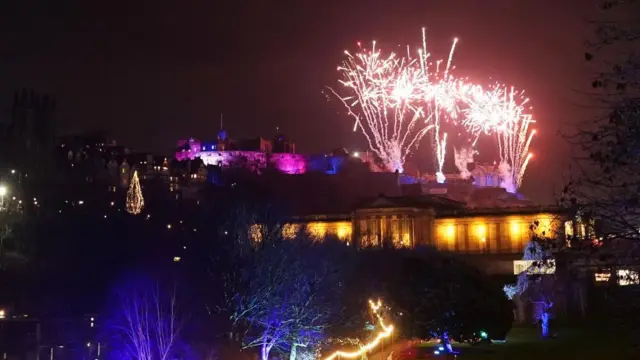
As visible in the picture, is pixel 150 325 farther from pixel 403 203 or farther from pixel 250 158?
pixel 250 158

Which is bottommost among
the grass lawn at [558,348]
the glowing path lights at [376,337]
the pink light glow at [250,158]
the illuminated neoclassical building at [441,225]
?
the grass lawn at [558,348]

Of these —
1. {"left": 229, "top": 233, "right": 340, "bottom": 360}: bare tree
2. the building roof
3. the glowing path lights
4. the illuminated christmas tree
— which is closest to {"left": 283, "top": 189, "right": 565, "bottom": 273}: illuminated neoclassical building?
the building roof

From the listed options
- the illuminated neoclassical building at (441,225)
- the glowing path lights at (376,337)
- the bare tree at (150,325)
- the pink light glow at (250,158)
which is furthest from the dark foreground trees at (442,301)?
the pink light glow at (250,158)

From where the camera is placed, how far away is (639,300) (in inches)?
330

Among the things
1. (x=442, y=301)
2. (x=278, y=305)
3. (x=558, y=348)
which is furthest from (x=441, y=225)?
(x=278, y=305)

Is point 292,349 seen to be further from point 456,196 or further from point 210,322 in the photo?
point 456,196

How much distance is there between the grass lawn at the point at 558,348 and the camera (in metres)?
33.6

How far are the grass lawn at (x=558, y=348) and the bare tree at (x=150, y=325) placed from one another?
582 inches

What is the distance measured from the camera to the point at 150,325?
28.0m

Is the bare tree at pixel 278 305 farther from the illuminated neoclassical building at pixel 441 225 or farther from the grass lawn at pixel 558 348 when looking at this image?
the illuminated neoclassical building at pixel 441 225

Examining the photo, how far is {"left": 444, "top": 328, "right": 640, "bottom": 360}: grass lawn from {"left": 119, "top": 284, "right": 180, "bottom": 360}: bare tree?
14.8 meters

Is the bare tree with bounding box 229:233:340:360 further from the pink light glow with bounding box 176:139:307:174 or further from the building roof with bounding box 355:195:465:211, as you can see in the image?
the pink light glow with bounding box 176:139:307:174

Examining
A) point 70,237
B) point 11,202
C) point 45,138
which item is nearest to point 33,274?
point 70,237

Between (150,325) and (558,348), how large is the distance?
2153cm
